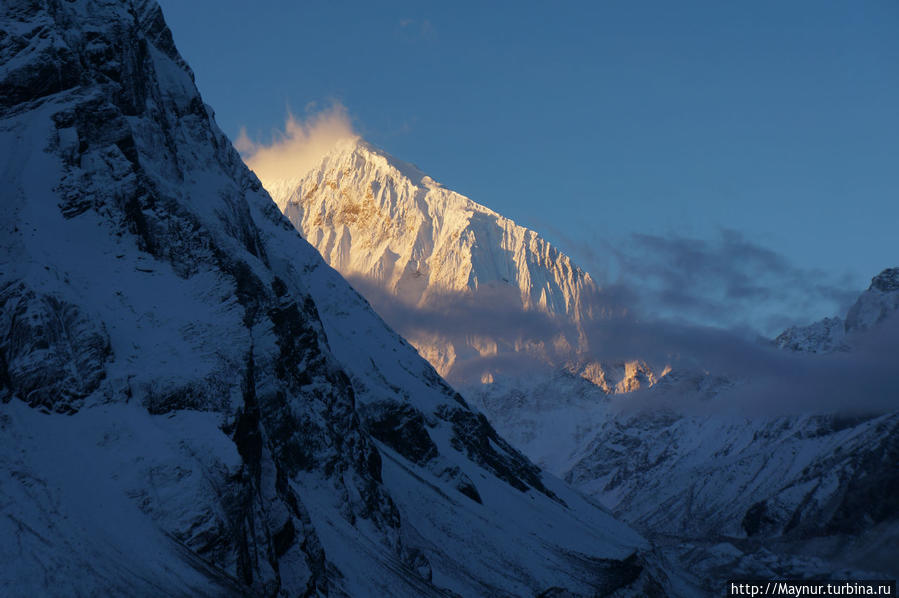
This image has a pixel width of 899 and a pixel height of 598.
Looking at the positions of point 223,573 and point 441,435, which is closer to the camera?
point 223,573

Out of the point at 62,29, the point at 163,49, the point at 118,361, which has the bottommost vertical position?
the point at 118,361

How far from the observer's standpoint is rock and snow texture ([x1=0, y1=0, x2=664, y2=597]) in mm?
59375

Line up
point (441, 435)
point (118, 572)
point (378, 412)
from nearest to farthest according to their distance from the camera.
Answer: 1. point (118, 572)
2. point (378, 412)
3. point (441, 435)

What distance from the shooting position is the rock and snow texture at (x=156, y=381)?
59375 mm

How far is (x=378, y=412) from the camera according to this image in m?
165

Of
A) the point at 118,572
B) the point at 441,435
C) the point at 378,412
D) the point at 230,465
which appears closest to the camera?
the point at 118,572

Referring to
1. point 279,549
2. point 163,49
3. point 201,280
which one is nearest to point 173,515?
point 279,549

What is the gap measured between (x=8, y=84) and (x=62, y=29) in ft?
45.9

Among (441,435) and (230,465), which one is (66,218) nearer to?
(230,465)

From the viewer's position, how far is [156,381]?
70750mm

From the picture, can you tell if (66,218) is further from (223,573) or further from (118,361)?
(223,573)

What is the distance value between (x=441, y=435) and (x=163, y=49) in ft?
317

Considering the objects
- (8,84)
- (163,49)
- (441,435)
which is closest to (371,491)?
(8,84)

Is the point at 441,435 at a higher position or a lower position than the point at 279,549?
higher
